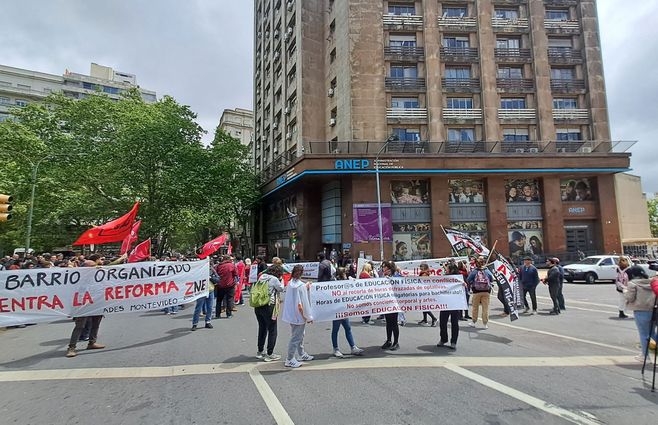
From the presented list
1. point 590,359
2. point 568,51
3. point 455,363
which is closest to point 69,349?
point 455,363

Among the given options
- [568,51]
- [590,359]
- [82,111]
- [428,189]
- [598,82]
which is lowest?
[590,359]

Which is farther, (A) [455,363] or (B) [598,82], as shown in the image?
(B) [598,82]

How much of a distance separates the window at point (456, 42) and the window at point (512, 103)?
5633 mm

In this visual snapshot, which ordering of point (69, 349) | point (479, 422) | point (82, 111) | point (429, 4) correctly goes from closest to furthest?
point (479, 422), point (69, 349), point (82, 111), point (429, 4)

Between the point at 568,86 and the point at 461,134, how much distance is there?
1034 cm

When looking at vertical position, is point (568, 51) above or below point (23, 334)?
above

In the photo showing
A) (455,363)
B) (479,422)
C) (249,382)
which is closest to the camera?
(479,422)

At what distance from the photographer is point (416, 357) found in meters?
6.62

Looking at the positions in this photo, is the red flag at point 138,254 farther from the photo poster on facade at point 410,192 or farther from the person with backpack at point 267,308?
the photo poster on facade at point 410,192

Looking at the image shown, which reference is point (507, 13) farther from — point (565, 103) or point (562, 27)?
point (565, 103)

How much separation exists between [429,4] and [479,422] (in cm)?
3361

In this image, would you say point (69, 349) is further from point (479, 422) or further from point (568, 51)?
point (568, 51)

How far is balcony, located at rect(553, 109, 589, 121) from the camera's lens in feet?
101

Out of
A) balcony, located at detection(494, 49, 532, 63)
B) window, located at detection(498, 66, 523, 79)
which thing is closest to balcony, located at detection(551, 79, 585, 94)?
window, located at detection(498, 66, 523, 79)
